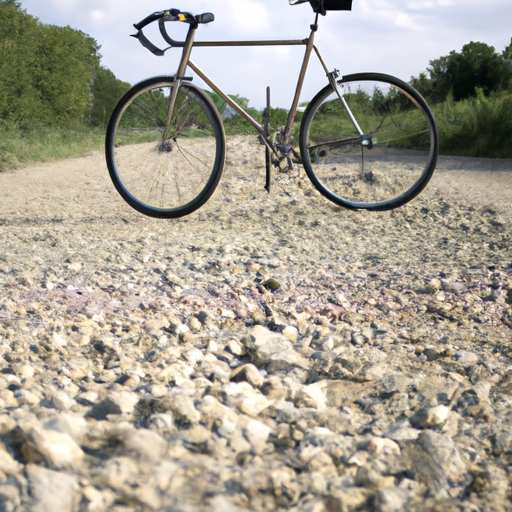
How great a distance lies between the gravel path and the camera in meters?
1.32

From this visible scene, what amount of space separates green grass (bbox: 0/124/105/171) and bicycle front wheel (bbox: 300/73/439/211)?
5.81 meters

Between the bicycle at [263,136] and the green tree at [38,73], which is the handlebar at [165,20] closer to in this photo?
the bicycle at [263,136]

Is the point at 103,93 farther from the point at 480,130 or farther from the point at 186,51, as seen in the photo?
the point at 186,51

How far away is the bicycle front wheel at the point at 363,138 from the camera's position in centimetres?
330

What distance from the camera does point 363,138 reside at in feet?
→ 11.0

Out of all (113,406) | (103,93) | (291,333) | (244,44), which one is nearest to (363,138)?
(244,44)

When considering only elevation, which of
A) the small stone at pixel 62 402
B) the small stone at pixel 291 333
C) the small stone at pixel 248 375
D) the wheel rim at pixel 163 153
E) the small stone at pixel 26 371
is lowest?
the small stone at pixel 26 371

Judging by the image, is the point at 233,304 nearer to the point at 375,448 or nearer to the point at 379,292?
the point at 379,292

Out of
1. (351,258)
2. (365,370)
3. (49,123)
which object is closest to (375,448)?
(365,370)

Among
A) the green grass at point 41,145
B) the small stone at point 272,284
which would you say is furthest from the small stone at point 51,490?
the green grass at point 41,145

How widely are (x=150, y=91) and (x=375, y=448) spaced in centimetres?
249

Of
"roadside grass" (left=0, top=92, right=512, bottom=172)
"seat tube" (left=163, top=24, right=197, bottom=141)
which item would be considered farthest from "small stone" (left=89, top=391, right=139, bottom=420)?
"roadside grass" (left=0, top=92, right=512, bottom=172)

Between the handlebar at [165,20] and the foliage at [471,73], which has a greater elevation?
the foliage at [471,73]

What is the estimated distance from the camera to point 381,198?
3.52 m
